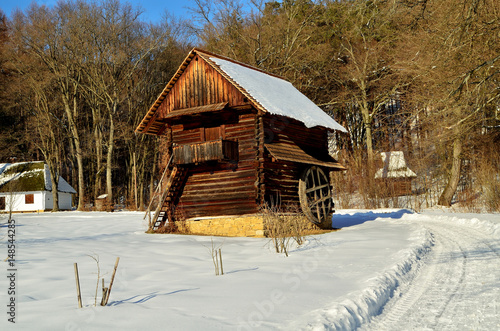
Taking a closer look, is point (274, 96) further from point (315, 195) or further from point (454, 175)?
point (454, 175)

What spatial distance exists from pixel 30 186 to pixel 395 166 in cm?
3637

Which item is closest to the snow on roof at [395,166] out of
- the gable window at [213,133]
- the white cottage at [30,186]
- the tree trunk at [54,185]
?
the gable window at [213,133]

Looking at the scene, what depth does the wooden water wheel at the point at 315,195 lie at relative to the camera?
20062mm

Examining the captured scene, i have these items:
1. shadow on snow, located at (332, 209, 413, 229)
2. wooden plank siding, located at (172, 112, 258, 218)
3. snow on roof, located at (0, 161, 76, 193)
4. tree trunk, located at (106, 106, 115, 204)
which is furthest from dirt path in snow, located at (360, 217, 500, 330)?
snow on roof, located at (0, 161, 76, 193)

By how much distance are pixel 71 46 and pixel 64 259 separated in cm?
3258

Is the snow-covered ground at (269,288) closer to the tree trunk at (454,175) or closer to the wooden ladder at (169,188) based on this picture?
the wooden ladder at (169,188)

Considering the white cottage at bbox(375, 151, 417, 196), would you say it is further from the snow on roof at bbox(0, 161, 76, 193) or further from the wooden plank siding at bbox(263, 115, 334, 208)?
the snow on roof at bbox(0, 161, 76, 193)

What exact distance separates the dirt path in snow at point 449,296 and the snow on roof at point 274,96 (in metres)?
9.80

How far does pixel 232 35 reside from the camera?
129 ft

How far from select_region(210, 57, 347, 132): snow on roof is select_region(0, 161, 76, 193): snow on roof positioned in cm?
3059

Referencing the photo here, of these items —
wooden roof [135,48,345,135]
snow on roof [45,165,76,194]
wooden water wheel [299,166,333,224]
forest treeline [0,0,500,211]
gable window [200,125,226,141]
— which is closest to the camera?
wooden roof [135,48,345,135]

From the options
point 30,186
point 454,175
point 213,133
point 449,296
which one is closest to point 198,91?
point 213,133

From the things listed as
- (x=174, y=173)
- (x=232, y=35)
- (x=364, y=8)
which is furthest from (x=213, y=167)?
(x=232, y=35)

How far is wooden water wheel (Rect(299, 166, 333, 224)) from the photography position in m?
20.1
